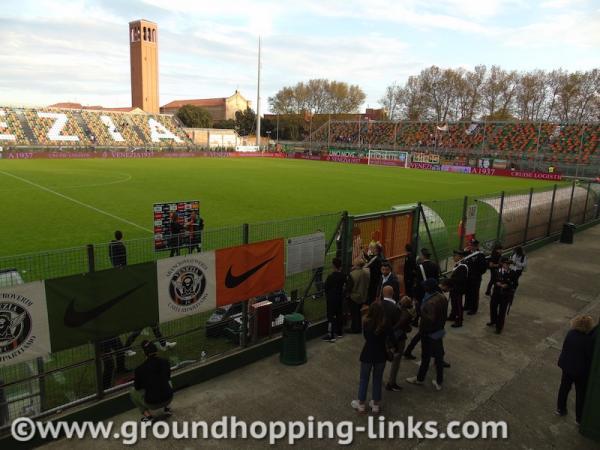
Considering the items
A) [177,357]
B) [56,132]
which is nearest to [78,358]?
[177,357]

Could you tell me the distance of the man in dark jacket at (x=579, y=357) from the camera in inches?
233

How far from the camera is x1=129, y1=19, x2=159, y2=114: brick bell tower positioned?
119375 millimetres

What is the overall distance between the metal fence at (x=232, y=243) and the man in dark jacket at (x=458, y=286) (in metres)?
1.76

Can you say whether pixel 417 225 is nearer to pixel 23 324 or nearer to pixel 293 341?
pixel 293 341

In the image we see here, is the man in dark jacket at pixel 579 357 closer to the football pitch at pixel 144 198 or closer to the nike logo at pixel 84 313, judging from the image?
the nike logo at pixel 84 313

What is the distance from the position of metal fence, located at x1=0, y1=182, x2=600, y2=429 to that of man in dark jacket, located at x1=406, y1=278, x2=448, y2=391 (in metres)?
2.56

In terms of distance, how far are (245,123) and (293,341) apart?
119 meters

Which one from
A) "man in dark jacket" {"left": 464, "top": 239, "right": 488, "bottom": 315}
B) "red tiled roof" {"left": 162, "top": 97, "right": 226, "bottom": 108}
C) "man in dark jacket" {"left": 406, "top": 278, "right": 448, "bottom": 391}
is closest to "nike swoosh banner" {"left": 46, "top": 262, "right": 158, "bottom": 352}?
"man in dark jacket" {"left": 406, "top": 278, "right": 448, "bottom": 391}

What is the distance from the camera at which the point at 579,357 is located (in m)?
5.95

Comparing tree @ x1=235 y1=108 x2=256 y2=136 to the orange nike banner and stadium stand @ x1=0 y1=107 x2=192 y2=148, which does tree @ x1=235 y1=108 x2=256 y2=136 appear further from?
the orange nike banner

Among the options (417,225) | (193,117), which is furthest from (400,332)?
(193,117)

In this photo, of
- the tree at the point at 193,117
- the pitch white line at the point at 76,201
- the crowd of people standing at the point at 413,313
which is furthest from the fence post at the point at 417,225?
the tree at the point at 193,117

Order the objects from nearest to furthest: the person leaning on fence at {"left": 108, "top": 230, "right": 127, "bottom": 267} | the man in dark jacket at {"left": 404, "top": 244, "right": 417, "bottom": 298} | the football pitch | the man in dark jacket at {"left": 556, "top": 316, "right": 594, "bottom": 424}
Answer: the man in dark jacket at {"left": 556, "top": 316, "right": 594, "bottom": 424}
the person leaning on fence at {"left": 108, "top": 230, "right": 127, "bottom": 267}
the man in dark jacket at {"left": 404, "top": 244, "right": 417, "bottom": 298}
the football pitch

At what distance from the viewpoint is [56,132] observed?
74.0 metres
